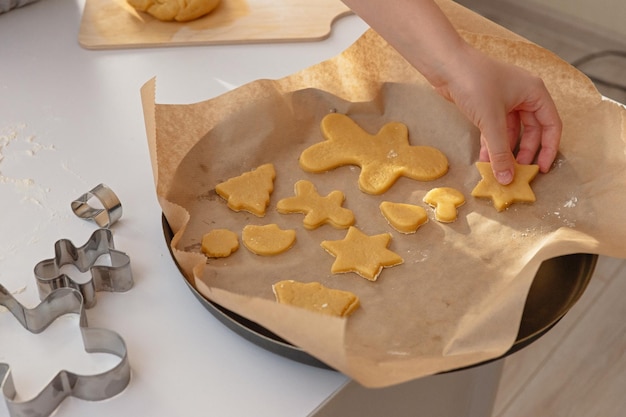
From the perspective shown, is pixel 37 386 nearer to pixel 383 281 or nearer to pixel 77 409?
pixel 77 409

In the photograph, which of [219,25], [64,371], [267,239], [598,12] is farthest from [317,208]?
[598,12]

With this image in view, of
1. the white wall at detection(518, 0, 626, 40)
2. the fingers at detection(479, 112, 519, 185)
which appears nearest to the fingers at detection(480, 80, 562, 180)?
the fingers at detection(479, 112, 519, 185)

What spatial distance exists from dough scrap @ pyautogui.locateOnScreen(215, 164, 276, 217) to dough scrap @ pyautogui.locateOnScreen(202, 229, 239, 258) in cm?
5

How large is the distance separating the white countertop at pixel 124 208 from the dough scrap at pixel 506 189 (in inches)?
13.2

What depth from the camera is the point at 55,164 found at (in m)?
1.01

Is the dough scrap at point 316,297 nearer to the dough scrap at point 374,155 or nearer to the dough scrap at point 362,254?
the dough scrap at point 362,254

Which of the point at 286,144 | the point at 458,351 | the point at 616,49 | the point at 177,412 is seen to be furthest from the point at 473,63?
the point at 616,49

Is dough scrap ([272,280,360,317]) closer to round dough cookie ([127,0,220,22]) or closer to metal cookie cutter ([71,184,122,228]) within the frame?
metal cookie cutter ([71,184,122,228])

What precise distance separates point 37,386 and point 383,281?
0.36 meters

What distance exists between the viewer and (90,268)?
0.82m

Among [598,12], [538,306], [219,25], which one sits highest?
[219,25]

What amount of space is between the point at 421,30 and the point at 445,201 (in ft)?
0.67

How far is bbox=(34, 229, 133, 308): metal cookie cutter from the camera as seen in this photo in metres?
0.80

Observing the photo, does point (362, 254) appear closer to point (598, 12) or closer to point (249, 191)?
point (249, 191)
